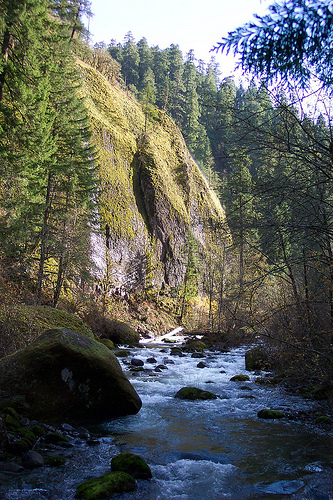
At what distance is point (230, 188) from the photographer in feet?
16.0

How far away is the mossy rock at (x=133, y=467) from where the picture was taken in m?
4.34

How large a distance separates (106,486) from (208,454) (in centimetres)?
193

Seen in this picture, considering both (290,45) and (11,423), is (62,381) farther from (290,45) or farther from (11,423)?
(290,45)

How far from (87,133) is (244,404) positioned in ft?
→ 54.5

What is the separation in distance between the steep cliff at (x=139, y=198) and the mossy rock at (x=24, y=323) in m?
15.4

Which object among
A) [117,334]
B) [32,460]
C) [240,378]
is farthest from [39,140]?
[32,460]

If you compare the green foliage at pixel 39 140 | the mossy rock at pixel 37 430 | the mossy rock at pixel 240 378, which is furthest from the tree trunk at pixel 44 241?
the mossy rock at pixel 37 430

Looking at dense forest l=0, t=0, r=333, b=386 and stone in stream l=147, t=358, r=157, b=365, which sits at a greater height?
dense forest l=0, t=0, r=333, b=386

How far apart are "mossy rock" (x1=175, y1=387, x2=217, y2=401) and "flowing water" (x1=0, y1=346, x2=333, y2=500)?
0.24 meters

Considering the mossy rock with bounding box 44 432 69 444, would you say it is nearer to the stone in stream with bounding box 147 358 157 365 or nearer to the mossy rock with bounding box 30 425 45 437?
the mossy rock with bounding box 30 425 45 437

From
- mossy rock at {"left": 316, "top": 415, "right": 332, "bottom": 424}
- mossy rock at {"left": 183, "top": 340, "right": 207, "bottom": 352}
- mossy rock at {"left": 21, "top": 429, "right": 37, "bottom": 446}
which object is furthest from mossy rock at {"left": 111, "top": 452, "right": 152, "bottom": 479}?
mossy rock at {"left": 183, "top": 340, "right": 207, "bottom": 352}

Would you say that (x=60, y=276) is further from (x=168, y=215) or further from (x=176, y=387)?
(x=168, y=215)

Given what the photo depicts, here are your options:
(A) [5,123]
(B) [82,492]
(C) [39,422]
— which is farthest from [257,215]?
(A) [5,123]

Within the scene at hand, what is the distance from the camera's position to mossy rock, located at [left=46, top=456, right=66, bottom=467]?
14.6ft
